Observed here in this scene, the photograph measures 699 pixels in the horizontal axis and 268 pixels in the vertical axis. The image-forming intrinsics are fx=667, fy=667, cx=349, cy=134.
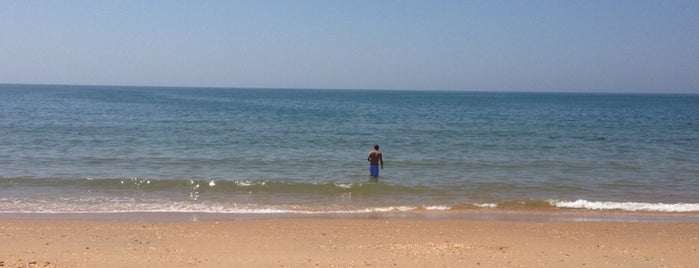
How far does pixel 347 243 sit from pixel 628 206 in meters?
7.85

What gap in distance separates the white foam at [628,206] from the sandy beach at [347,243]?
6.64ft

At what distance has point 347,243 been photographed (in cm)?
1073

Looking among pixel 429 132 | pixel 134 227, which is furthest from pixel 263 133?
pixel 134 227

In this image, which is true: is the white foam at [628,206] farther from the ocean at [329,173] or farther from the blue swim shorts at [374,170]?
the blue swim shorts at [374,170]

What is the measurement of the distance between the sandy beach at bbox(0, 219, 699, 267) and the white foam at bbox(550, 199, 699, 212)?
6.64ft

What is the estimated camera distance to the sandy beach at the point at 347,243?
933cm

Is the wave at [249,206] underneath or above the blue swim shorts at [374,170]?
underneath

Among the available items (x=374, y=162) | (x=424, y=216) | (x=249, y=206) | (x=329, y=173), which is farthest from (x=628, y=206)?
(x=329, y=173)

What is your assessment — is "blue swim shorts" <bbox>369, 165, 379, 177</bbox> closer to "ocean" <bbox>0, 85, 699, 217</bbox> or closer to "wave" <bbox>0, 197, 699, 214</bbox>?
"ocean" <bbox>0, 85, 699, 217</bbox>

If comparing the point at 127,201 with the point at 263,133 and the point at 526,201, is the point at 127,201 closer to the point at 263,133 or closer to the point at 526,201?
the point at 526,201

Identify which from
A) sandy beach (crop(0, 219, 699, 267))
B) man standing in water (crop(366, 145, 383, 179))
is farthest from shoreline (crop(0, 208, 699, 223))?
man standing in water (crop(366, 145, 383, 179))

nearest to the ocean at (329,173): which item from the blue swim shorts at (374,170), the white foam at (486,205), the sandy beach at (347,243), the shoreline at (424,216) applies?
the white foam at (486,205)

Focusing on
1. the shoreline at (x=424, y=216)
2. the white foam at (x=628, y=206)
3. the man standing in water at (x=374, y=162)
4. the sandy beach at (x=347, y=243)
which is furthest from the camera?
the man standing in water at (x=374, y=162)

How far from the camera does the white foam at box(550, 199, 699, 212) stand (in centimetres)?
1503
